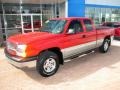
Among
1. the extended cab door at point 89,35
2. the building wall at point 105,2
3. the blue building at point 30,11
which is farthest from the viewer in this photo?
the building wall at point 105,2

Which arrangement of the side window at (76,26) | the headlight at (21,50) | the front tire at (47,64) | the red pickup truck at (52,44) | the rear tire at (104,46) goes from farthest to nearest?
the rear tire at (104,46) → the side window at (76,26) → the front tire at (47,64) → the red pickup truck at (52,44) → the headlight at (21,50)

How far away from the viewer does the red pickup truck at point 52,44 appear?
502 cm

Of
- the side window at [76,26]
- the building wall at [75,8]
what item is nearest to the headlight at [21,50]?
the side window at [76,26]

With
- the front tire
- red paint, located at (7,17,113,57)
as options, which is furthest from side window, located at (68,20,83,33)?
the front tire

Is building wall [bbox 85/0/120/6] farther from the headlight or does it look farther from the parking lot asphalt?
the headlight

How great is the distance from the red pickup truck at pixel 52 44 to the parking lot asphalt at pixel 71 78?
42 cm

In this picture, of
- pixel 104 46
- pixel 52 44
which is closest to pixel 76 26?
pixel 52 44

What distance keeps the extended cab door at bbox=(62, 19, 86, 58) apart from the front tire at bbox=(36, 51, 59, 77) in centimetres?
54

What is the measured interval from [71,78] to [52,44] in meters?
1.31

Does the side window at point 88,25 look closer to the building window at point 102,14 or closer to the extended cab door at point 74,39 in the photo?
the extended cab door at point 74,39

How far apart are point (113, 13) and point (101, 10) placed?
110 inches

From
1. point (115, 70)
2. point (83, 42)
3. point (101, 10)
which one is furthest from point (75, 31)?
point (101, 10)

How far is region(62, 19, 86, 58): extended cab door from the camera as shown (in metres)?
5.97

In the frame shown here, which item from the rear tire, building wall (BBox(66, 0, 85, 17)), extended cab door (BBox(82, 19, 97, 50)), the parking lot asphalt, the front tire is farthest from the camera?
building wall (BBox(66, 0, 85, 17))
